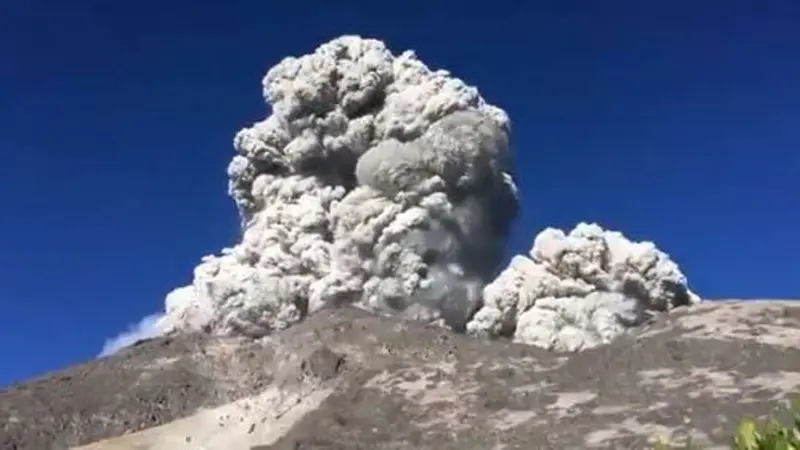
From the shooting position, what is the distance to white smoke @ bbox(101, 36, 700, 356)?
2227 inches

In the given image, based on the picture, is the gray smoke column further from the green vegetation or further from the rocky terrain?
the green vegetation

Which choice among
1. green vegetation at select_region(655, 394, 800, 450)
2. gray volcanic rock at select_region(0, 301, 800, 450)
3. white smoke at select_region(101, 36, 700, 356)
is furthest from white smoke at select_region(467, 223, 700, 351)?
green vegetation at select_region(655, 394, 800, 450)

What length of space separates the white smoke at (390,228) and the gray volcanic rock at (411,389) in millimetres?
6242

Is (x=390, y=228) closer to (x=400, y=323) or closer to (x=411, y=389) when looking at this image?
(x=400, y=323)

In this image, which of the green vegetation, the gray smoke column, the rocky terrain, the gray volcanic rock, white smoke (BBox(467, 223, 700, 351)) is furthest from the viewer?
the gray smoke column

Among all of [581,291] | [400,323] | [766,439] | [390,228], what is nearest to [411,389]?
[400,323]

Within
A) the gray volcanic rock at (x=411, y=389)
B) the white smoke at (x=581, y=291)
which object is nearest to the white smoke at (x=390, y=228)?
the white smoke at (x=581, y=291)

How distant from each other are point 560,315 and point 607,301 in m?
2.21

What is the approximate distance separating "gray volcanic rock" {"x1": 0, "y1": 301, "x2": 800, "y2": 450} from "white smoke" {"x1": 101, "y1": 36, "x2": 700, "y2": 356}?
6.24 meters

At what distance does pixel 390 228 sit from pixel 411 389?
18674 mm

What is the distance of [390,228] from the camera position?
194 ft

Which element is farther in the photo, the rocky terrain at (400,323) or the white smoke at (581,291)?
the white smoke at (581,291)

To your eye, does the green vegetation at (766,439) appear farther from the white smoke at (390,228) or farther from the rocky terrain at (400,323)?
the white smoke at (390,228)

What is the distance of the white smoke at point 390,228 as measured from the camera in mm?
56562
